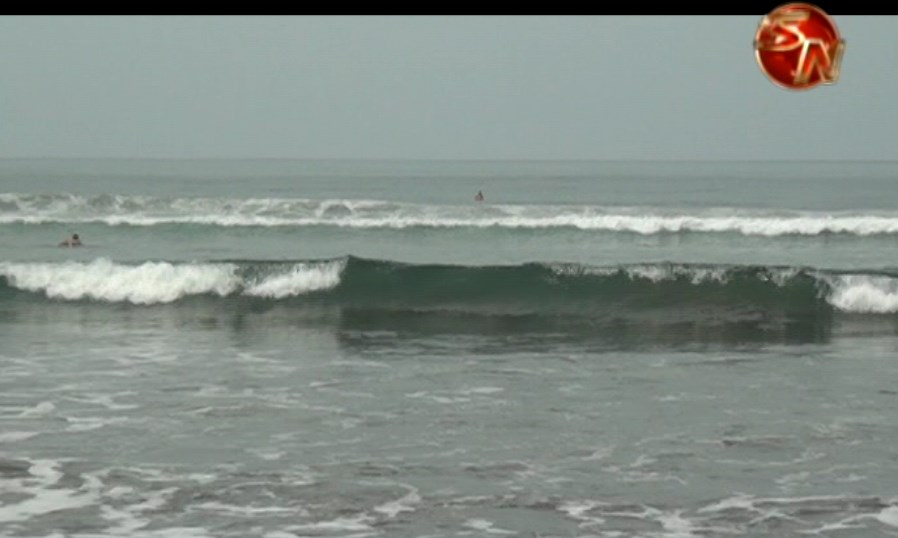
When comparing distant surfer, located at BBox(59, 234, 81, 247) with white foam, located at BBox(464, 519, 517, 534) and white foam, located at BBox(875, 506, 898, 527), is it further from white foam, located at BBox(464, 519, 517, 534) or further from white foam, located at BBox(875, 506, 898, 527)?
white foam, located at BBox(875, 506, 898, 527)

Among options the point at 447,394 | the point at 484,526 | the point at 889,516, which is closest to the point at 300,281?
the point at 447,394

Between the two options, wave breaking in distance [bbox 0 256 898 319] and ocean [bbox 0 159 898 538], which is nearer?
ocean [bbox 0 159 898 538]

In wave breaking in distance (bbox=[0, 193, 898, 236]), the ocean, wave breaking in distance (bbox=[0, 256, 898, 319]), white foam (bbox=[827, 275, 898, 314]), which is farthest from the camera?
wave breaking in distance (bbox=[0, 193, 898, 236])

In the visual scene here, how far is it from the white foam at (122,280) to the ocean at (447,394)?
4cm

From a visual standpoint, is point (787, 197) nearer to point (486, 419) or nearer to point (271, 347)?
point (271, 347)

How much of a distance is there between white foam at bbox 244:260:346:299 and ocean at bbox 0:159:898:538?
4cm

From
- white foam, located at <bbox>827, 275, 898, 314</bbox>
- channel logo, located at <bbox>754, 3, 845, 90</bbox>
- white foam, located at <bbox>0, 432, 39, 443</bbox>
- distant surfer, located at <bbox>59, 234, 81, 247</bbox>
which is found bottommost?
white foam, located at <bbox>0, 432, 39, 443</bbox>

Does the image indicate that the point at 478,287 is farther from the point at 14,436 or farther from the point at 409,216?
the point at 409,216

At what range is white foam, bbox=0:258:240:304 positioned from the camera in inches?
790

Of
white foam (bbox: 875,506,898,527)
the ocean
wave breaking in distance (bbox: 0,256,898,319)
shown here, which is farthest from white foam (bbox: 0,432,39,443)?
wave breaking in distance (bbox: 0,256,898,319)

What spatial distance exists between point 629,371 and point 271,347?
393 cm

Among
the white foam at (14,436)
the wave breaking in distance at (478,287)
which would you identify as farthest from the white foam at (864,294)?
the white foam at (14,436)

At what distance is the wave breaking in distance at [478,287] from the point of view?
18.9 m
